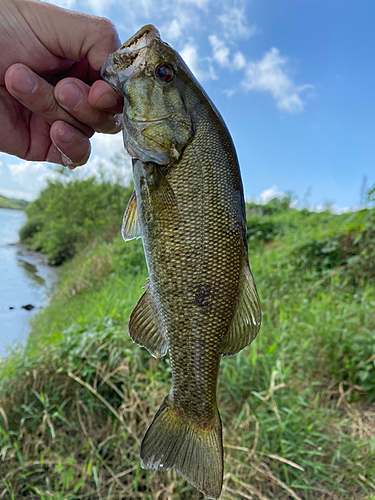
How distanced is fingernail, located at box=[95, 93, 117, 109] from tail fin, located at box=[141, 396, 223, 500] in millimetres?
1245

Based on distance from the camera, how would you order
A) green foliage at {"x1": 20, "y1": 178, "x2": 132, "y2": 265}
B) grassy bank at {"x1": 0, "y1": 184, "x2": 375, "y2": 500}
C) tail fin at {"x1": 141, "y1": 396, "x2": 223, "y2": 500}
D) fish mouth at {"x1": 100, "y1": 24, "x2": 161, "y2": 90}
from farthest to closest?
green foliage at {"x1": 20, "y1": 178, "x2": 132, "y2": 265} < grassy bank at {"x1": 0, "y1": 184, "x2": 375, "y2": 500} < fish mouth at {"x1": 100, "y1": 24, "x2": 161, "y2": 90} < tail fin at {"x1": 141, "y1": 396, "x2": 223, "y2": 500}

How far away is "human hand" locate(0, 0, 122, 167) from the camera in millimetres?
1564

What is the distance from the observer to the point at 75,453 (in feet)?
9.86

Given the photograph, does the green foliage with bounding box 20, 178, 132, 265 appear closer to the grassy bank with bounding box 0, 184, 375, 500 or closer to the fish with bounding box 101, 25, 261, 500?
the grassy bank with bounding box 0, 184, 375, 500

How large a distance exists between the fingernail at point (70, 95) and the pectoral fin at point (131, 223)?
58cm

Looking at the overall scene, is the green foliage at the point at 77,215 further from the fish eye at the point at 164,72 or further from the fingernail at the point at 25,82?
the fish eye at the point at 164,72

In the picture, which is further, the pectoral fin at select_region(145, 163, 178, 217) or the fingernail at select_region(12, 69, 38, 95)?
the fingernail at select_region(12, 69, 38, 95)

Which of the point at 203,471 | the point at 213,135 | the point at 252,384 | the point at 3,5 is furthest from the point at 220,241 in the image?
the point at 252,384

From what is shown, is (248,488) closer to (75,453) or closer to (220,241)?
(75,453)

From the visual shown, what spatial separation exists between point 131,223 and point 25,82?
2.72 feet

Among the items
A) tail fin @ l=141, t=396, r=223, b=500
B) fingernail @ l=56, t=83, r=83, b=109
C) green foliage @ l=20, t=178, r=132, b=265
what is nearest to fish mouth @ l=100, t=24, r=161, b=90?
fingernail @ l=56, t=83, r=83, b=109

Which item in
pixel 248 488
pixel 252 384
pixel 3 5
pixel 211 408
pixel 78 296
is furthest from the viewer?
pixel 78 296

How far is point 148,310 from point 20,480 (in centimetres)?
252

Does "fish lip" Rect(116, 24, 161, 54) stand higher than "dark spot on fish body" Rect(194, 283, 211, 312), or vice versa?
"fish lip" Rect(116, 24, 161, 54)
